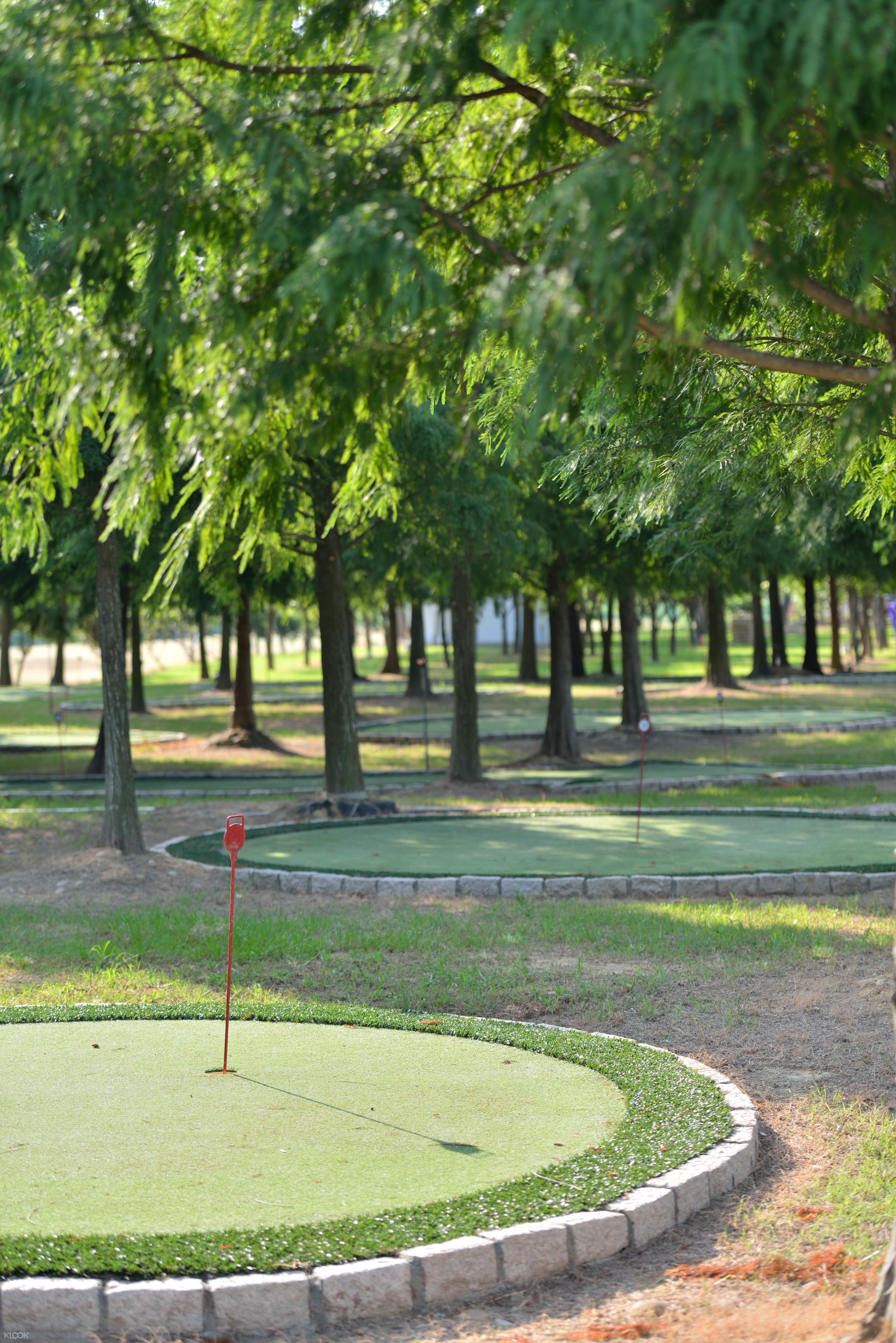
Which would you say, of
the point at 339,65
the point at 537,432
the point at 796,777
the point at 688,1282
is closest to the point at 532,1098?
the point at 688,1282

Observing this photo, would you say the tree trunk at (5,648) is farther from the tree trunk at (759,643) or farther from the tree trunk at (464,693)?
the tree trunk at (464,693)

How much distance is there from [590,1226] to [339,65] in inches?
159

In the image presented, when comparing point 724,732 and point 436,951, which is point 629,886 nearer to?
point 436,951

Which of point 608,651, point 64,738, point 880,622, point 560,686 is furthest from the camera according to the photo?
point 880,622

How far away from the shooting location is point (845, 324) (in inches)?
241

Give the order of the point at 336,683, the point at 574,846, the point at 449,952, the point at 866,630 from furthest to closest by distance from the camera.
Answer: the point at 866,630 → the point at 336,683 → the point at 574,846 → the point at 449,952

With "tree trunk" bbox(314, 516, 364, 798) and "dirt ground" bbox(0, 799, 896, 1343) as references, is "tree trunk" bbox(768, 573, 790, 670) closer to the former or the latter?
"tree trunk" bbox(314, 516, 364, 798)

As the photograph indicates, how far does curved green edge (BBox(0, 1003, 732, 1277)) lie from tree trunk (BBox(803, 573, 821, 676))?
35.4 metres

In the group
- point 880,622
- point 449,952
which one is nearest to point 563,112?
point 449,952

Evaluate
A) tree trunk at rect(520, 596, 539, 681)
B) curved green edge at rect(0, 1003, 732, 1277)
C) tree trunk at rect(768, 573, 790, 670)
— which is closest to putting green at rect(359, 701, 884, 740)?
tree trunk at rect(768, 573, 790, 670)

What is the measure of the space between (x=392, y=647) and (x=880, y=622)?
4819 centimetres

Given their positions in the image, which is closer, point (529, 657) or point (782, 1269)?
point (782, 1269)

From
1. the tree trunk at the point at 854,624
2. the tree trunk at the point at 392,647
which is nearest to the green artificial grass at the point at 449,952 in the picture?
the tree trunk at the point at 392,647

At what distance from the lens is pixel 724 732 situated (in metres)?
23.6
